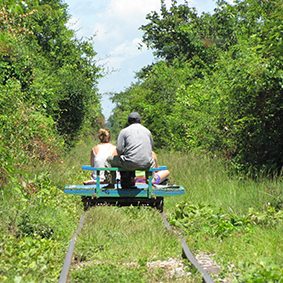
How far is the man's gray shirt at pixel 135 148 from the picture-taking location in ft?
27.6

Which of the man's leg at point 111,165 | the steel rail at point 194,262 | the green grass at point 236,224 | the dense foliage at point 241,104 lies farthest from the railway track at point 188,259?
the dense foliage at point 241,104

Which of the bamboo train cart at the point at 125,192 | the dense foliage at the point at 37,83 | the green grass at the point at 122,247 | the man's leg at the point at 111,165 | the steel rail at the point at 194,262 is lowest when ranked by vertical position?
the green grass at the point at 122,247

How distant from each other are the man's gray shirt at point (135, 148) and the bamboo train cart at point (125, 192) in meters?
0.24

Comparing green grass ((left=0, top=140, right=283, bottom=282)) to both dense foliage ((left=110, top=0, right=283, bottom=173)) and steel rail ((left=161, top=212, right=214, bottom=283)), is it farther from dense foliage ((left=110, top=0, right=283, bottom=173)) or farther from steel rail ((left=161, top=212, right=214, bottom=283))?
dense foliage ((left=110, top=0, right=283, bottom=173))

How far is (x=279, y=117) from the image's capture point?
1259 cm

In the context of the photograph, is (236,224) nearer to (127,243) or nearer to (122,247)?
(127,243)

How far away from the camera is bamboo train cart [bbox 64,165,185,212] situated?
28.4 feet

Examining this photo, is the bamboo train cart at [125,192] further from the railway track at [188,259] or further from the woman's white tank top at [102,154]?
the railway track at [188,259]

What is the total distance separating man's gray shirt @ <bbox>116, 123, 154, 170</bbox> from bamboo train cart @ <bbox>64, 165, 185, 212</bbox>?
0.79 ft

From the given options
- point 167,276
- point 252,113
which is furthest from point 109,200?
point 252,113

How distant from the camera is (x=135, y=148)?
843 cm

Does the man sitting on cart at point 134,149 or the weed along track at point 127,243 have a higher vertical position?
the man sitting on cart at point 134,149

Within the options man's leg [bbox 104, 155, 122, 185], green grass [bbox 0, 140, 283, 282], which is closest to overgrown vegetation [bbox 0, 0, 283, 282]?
green grass [bbox 0, 140, 283, 282]

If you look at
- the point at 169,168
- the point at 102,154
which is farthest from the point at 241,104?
the point at 102,154
